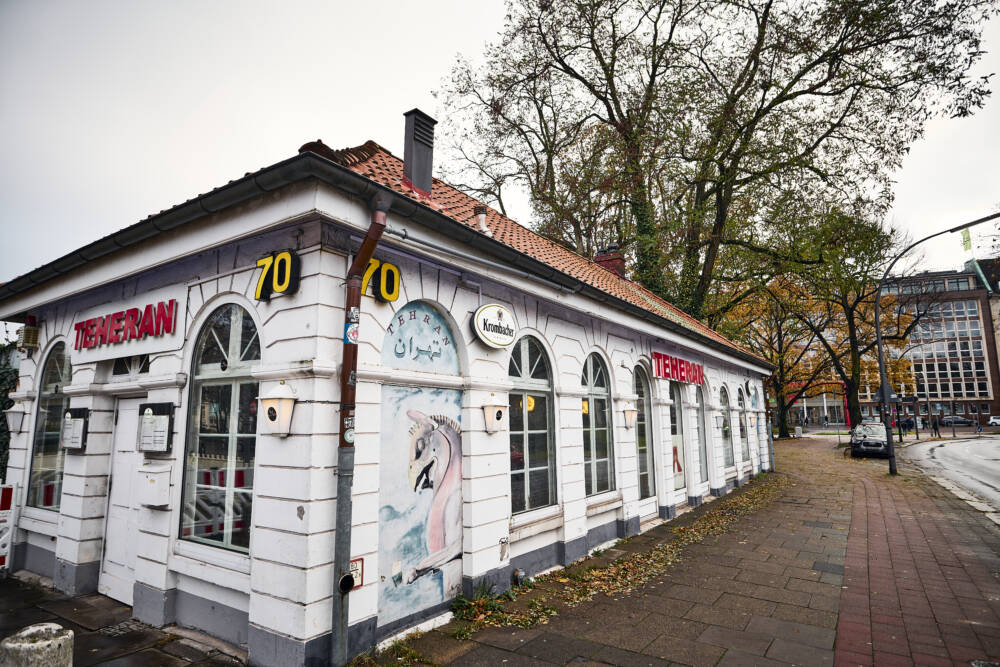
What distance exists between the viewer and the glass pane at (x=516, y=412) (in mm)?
6285

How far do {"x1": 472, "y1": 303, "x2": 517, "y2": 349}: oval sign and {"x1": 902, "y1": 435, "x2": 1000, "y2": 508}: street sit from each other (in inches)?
487

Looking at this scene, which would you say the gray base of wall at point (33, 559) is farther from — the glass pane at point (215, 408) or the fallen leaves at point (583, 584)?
the fallen leaves at point (583, 584)

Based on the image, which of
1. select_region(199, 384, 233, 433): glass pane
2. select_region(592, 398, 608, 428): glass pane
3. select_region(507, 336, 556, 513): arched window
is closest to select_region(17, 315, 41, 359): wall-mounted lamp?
select_region(199, 384, 233, 433): glass pane

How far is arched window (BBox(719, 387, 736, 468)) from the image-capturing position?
1373 centimetres

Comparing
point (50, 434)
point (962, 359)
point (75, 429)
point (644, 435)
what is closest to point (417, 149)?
point (75, 429)

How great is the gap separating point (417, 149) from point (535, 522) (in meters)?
4.77

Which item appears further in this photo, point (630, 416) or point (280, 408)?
point (630, 416)

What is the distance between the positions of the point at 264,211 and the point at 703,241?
15.9 m

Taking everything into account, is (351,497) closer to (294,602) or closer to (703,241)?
(294,602)

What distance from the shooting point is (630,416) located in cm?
849

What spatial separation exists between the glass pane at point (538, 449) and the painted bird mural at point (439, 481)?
1.39 meters

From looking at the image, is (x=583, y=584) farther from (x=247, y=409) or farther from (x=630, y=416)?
(x=247, y=409)

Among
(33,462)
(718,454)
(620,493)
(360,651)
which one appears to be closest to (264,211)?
(360,651)

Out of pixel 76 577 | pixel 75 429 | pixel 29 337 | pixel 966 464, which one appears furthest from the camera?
pixel 966 464
